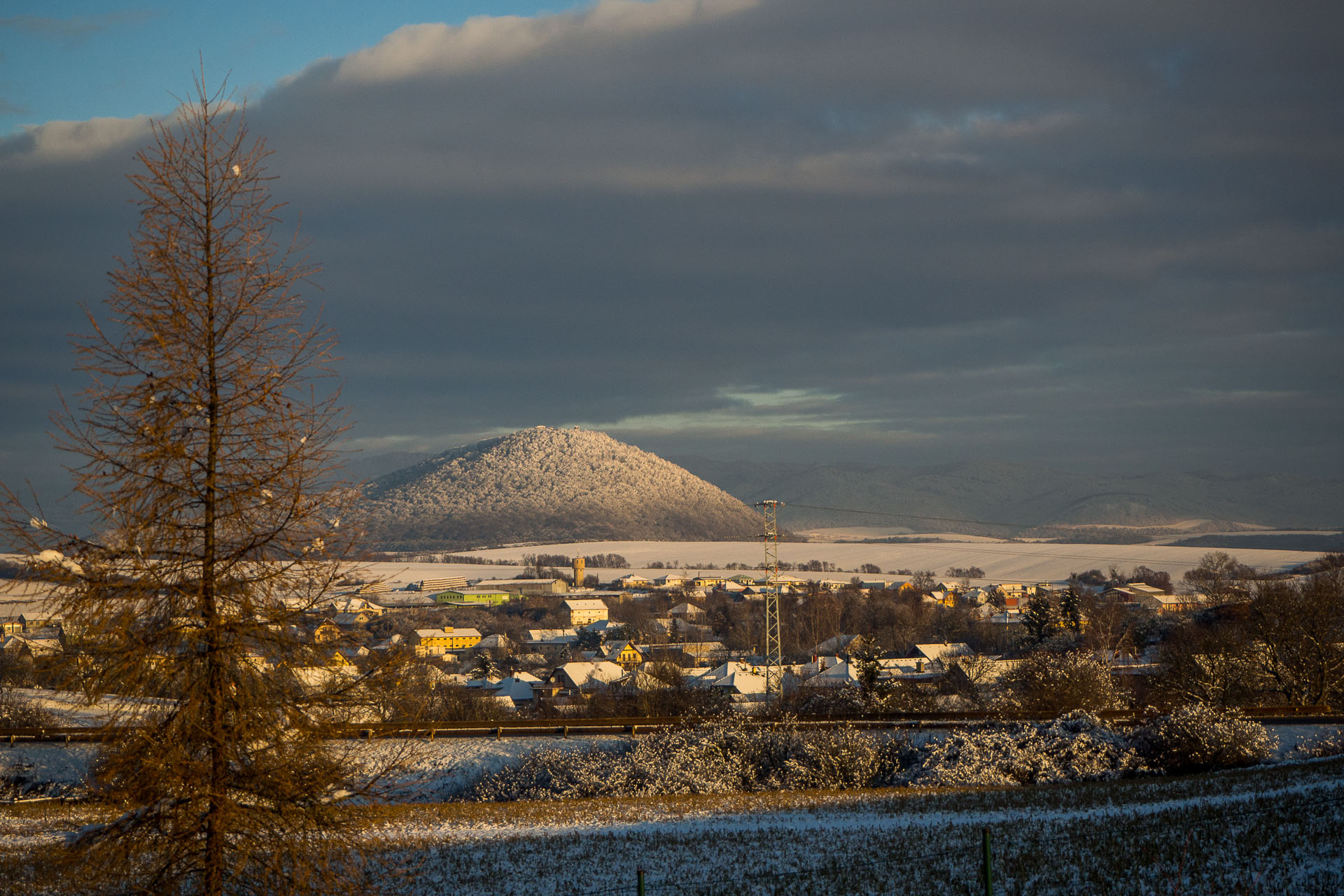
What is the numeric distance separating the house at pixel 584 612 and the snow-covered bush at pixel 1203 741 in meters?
82.7

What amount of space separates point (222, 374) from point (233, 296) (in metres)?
0.88

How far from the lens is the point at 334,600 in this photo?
35.7 ft

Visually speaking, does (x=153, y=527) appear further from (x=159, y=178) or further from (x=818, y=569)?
(x=818, y=569)

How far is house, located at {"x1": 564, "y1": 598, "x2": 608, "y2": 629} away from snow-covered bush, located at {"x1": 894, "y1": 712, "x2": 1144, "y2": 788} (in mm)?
80975

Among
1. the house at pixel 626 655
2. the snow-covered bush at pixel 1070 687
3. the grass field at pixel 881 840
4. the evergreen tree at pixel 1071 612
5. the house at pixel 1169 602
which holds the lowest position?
the house at pixel 626 655

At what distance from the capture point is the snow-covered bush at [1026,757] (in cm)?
3017

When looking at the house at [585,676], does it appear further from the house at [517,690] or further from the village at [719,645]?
the house at [517,690]

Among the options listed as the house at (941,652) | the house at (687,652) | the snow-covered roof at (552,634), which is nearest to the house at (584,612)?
the snow-covered roof at (552,634)

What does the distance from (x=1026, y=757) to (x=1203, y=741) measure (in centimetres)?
537

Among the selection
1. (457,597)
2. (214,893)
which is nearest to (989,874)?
(214,893)

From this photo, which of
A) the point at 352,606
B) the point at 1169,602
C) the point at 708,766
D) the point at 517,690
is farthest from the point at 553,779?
the point at 1169,602

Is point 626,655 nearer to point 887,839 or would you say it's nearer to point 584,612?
point 584,612

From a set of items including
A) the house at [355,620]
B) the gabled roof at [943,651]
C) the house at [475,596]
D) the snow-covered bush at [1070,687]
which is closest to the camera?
the house at [355,620]

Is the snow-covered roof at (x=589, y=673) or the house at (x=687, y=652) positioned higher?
the snow-covered roof at (x=589, y=673)
